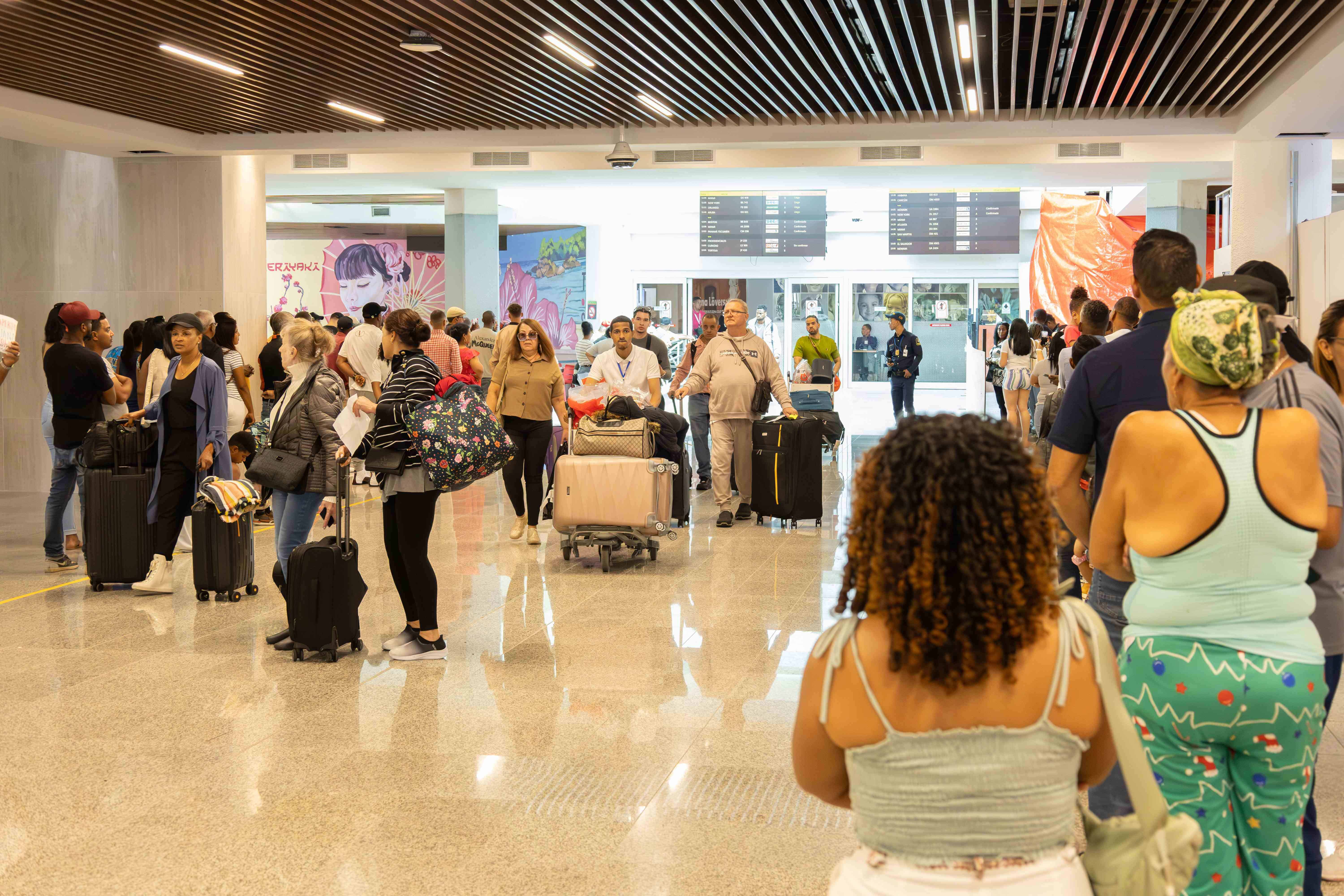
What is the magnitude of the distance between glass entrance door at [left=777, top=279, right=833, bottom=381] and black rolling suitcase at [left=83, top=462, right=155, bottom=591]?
692 inches

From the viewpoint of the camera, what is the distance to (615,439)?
7520mm

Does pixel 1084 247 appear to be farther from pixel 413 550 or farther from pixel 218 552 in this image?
pixel 413 550

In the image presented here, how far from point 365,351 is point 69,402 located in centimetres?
339

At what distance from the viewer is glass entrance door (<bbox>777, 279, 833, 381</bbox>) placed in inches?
923

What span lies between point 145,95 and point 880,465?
394 inches

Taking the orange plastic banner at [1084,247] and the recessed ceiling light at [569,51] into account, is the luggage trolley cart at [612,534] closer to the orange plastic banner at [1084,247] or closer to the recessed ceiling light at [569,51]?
the recessed ceiling light at [569,51]

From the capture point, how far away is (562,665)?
518cm

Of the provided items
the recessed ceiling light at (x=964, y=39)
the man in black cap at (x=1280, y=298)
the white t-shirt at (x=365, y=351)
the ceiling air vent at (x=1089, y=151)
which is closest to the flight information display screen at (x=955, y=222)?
the ceiling air vent at (x=1089, y=151)

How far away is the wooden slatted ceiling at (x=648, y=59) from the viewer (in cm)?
747

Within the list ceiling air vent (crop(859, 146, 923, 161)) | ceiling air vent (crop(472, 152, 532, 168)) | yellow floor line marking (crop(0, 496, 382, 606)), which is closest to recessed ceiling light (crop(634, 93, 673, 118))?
ceiling air vent (crop(859, 146, 923, 161))

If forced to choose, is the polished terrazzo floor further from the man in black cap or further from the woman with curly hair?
the woman with curly hair

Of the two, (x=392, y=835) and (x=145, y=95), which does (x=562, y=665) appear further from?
(x=145, y=95)

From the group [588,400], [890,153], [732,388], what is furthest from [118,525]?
[890,153]

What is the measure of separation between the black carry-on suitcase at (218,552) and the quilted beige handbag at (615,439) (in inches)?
82.3
